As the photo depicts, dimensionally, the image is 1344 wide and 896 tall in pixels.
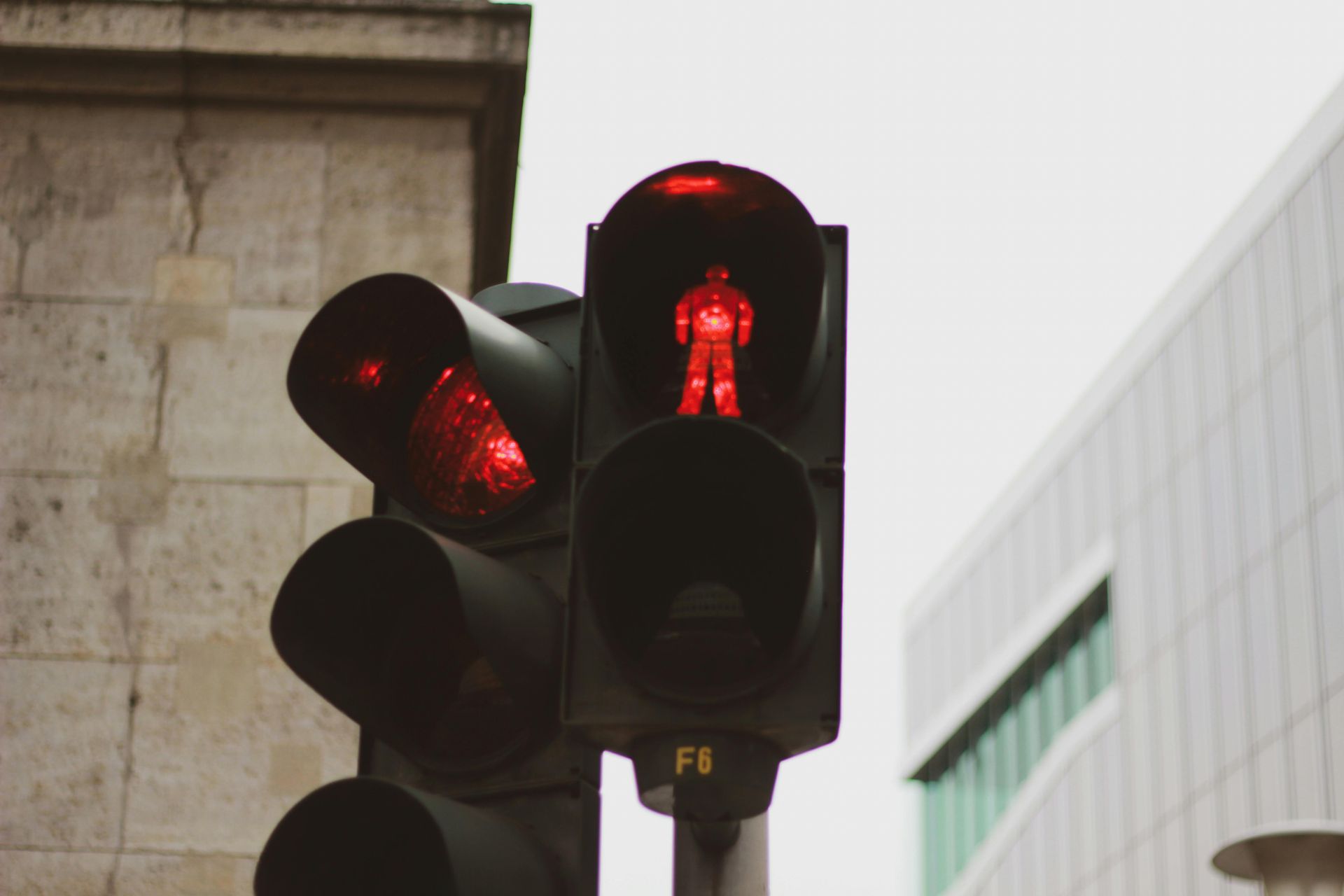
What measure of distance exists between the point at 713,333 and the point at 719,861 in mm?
781

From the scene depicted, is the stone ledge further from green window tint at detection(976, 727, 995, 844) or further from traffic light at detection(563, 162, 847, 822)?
green window tint at detection(976, 727, 995, 844)

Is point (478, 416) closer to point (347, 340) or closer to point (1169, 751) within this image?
point (347, 340)

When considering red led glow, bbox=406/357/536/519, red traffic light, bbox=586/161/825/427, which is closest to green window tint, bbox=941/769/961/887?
red led glow, bbox=406/357/536/519

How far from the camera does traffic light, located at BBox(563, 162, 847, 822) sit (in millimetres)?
2533

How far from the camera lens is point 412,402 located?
3.27 meters

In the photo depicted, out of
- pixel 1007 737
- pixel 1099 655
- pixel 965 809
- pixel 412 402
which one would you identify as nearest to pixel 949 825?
pixel 965 809

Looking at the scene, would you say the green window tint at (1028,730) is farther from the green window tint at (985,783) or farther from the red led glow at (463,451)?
the red led glow at (463,451)

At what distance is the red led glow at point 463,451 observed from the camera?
310cm

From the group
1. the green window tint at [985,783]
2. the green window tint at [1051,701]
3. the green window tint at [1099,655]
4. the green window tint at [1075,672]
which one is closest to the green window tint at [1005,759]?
the green window tint at [985,783]

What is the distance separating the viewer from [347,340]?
3.21 m

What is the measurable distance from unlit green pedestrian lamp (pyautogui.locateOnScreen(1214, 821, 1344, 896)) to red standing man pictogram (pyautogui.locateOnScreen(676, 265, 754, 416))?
9017mm

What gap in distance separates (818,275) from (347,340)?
797 mm

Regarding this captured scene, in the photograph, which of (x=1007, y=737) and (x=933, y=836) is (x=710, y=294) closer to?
(x=1007, y=737)

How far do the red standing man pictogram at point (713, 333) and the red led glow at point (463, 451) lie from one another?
32cm
